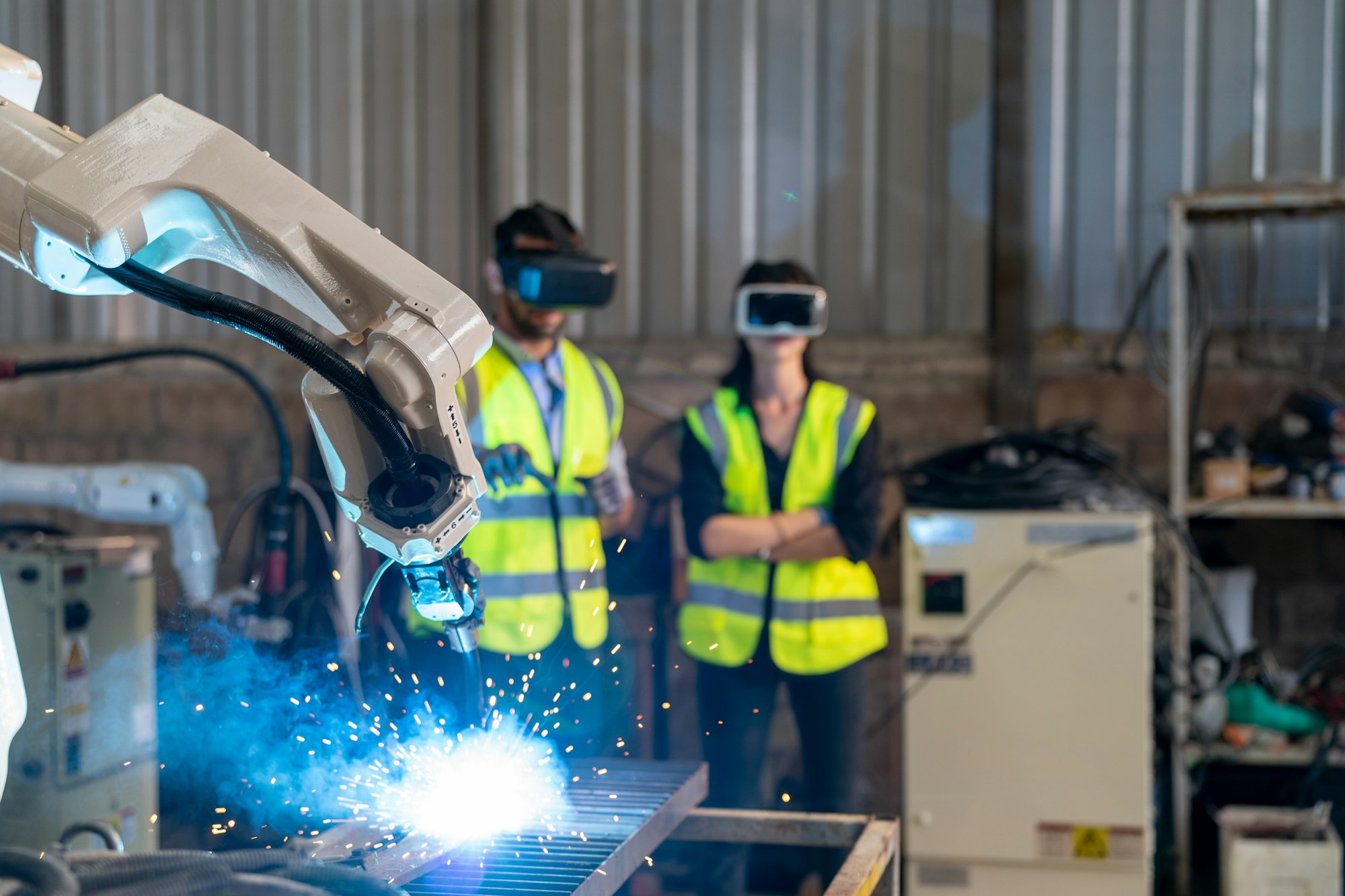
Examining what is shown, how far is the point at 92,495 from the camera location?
219cm

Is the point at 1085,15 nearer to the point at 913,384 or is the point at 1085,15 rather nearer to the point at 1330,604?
the point at 913,384

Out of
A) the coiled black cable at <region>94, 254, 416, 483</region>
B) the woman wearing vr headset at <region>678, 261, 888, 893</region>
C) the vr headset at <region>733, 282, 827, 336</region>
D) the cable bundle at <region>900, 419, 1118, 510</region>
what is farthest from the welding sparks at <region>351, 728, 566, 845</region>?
the cable bundle at <region>900, 419, 1118, 510</region>

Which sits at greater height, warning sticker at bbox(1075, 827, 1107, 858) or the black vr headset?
the black vr headset

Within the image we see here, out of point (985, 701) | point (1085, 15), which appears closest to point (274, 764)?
point (985, 701)

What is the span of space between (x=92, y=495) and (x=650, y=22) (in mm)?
2435

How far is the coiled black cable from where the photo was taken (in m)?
0.85

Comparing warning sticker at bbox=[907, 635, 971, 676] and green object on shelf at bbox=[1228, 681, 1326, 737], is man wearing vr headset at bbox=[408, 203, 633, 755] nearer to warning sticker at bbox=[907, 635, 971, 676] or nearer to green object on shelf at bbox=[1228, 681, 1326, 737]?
warning sticker at bbox=[907, 635, 971, 676]

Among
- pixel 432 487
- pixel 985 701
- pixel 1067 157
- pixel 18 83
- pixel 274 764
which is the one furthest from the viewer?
pixel 1067 157

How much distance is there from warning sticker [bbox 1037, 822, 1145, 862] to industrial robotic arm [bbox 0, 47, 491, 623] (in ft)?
6.80

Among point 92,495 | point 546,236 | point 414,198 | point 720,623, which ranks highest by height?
point 414,198

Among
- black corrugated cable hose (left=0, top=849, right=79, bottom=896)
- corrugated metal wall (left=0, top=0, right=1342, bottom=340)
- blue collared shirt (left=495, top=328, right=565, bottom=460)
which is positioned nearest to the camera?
black corrugated cable hose (left=0, top=849, right=79, bottom=896)

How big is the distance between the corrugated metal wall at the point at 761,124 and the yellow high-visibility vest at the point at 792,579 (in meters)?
1.37

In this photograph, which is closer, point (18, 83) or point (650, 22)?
point (18, 83)

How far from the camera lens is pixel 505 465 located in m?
1.99
